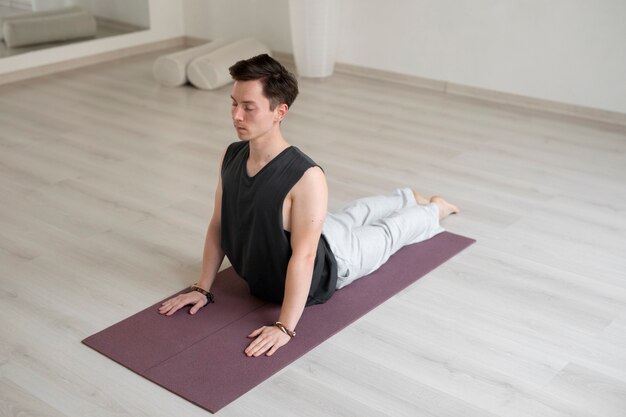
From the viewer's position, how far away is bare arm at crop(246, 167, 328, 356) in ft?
7.27

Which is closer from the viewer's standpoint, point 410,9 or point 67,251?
point 67,251

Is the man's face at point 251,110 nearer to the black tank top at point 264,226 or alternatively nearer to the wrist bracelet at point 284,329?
the black tank top at point 264,226

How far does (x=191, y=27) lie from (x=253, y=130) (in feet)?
12.7

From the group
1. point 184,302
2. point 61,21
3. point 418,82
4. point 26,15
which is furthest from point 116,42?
point 184,302

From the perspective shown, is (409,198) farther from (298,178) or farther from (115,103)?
(115,103)

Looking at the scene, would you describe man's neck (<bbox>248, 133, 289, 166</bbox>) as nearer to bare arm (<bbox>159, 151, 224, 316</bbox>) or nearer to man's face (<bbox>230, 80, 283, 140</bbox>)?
man's face (<bbox>230, 80, 283, 140</bbox>)

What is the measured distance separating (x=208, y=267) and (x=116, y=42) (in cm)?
336

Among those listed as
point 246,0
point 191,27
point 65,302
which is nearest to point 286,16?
point 246,0

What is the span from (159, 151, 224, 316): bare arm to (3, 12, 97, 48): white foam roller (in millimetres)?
2931

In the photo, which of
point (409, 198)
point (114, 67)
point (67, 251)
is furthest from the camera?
point (114, 67)

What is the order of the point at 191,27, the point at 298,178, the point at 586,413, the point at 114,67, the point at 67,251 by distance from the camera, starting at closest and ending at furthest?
the point at 586,413, the point at 298,178, the point at 67,251, the point at 114,67, the point at 191,27

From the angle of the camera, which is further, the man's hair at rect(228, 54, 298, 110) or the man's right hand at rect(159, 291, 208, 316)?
the man's right hand at rect(159, 291, 208, 316)

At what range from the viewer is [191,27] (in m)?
5.86

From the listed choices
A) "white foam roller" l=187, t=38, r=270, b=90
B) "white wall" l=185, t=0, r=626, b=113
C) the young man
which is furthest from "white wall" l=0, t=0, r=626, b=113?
the young man
